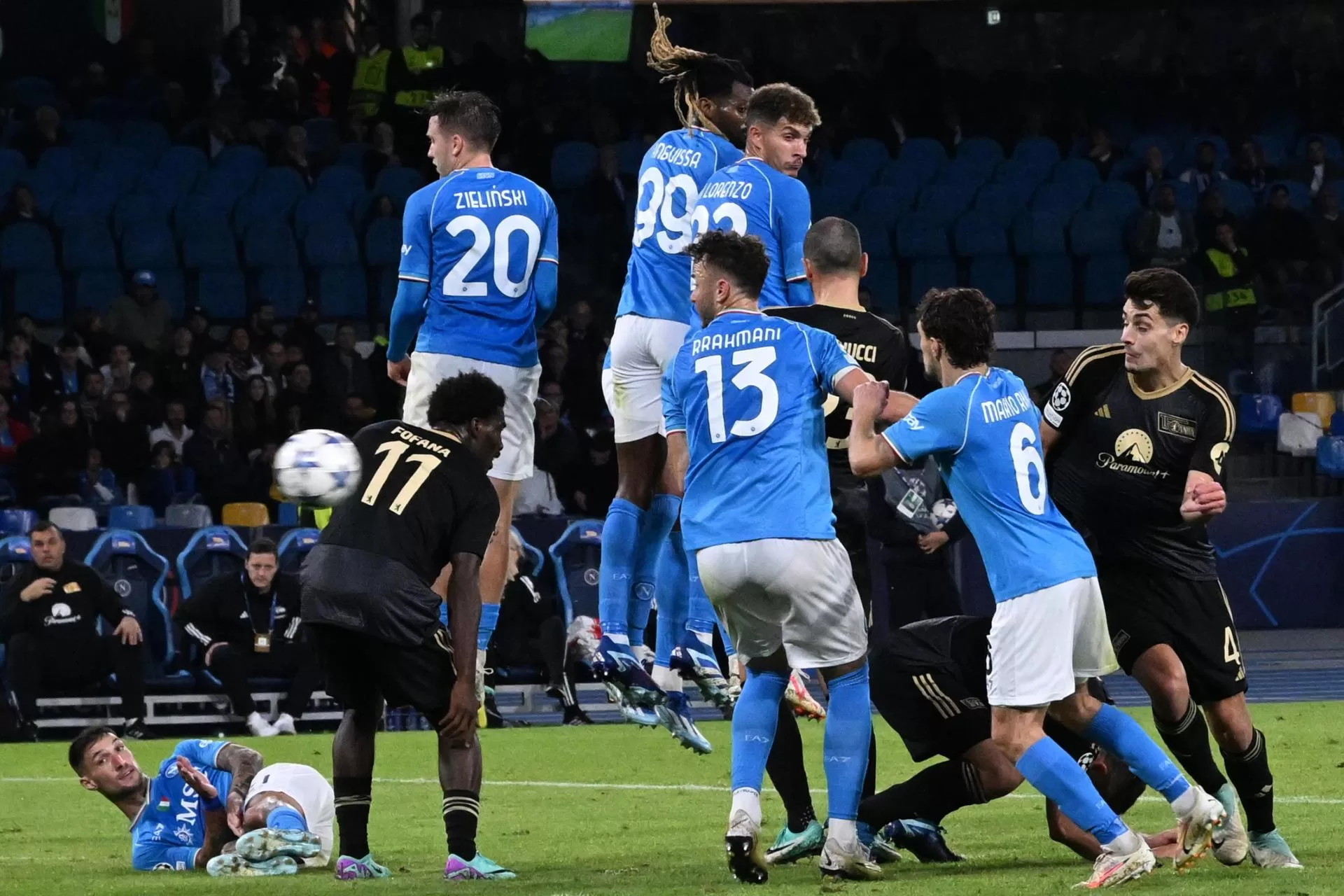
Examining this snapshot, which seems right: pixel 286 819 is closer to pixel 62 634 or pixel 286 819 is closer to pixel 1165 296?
pixel 1165 296

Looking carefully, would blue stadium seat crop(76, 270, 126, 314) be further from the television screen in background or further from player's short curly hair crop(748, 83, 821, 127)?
player's short curly hair crop(748, 83, 821, 127)

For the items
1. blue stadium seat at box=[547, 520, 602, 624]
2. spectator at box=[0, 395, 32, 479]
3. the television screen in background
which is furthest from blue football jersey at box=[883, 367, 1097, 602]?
spectator at box=[0, 395, 32, 479]

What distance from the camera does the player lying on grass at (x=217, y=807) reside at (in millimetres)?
8258

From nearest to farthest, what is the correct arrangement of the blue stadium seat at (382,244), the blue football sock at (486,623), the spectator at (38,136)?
the blue football sock at (486,623)
the blue stadium seat at (382,244)
the spectator at (38,136)

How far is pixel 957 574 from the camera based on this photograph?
17.9 metres

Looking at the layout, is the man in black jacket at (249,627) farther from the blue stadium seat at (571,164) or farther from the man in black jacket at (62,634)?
the blue stadium seat at (571,164)

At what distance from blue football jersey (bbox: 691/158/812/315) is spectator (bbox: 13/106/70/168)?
52.8 ft

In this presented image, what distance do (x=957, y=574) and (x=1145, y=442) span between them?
1051 centimetres

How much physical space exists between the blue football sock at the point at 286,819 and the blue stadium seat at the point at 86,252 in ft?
47.3

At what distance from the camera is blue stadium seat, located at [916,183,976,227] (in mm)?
23562

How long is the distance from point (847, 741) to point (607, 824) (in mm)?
2623

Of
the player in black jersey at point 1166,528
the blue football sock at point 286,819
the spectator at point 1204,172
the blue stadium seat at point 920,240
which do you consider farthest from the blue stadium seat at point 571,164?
the player in black jersey at point 1166,528

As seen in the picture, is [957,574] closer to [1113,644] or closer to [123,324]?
[123,324]

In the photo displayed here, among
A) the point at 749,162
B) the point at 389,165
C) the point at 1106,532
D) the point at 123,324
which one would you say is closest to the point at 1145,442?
the point at 1106,532
